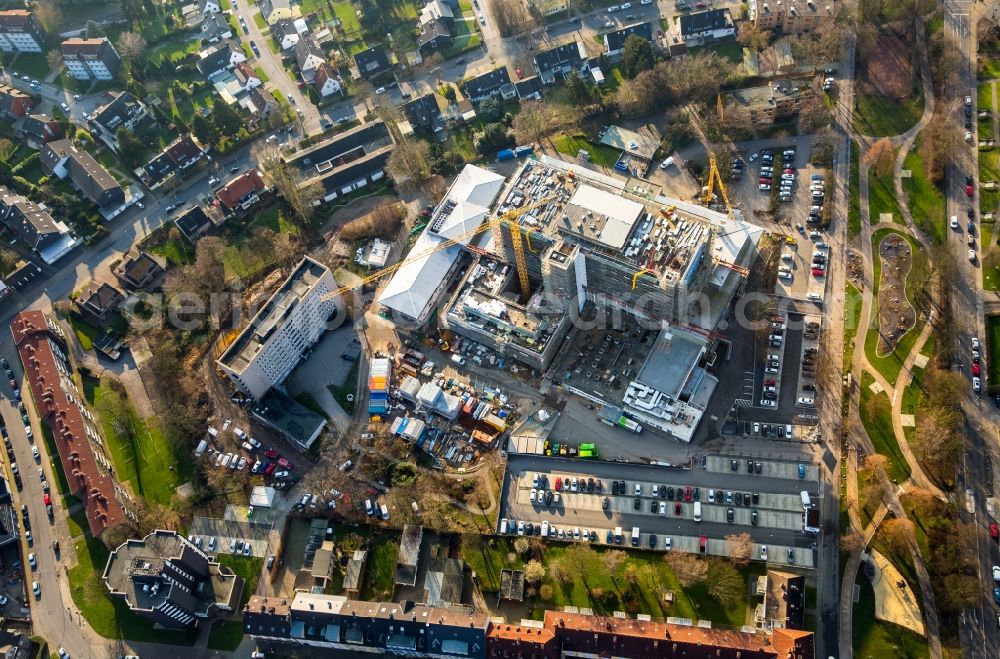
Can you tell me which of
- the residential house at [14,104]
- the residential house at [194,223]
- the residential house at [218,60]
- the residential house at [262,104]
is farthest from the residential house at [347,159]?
the residential house at [14,104]

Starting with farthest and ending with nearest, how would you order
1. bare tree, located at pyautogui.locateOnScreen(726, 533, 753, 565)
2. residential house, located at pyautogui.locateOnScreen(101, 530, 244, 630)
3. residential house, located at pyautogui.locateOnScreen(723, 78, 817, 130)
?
residential house, located at pyautogui.locateOnScreen(723, 78, 817, 130) < bare tree, located at pyautogui.locateOnScreen(726, 533, 753, 565) < residential house, located at pyautogui.locateOnScreen(101, 530, 244, 630)

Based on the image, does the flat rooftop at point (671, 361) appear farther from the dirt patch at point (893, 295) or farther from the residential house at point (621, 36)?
the residential house at point (621, 36)

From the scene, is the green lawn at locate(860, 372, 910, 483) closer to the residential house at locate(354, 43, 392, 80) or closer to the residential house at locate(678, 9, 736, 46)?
the residential house at locate(678, 9, 736, 46)

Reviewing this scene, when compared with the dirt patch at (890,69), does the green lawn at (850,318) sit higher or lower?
lower

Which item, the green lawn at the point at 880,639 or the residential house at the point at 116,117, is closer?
the green lawn at the point at 880,639

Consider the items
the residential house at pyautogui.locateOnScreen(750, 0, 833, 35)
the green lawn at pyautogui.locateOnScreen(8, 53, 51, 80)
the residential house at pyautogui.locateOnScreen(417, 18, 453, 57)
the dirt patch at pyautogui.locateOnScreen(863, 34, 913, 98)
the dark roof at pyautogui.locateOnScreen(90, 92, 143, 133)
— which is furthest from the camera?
the green lawn at pyautogui.locateOnScreen(8, 53, 51, 80)

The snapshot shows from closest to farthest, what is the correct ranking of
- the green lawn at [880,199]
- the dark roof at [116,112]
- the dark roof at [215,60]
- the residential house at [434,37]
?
the green lawn at [880,199], the dark roof at [116,112], the residential house at [434,37], the dark roof at [215,60]

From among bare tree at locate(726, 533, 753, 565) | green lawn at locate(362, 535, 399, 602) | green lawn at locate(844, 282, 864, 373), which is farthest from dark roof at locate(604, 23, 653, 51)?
green lawn at locate(362, 535, 399, 602)
